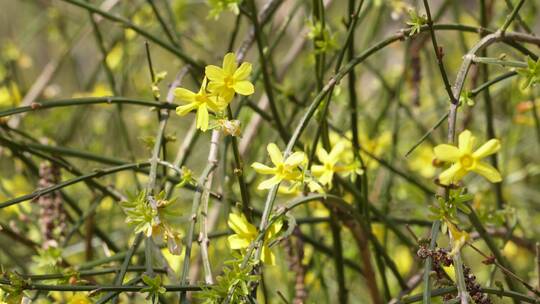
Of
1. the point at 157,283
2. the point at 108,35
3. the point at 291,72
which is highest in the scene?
the point at 108,35

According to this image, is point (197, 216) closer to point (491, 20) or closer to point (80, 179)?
point (80, 179)

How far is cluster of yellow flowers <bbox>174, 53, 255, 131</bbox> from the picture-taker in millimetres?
1007

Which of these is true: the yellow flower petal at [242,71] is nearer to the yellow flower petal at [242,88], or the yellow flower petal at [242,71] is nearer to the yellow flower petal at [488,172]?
the yellow flower petal at [242,88]

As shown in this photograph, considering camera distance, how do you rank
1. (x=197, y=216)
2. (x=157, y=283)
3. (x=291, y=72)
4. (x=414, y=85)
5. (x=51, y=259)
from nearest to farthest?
(x=157, y=283), (x=197, y=216), (x=51, y=259), (x=414, y=85), (x=291, y=72)

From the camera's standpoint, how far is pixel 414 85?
1.76 meters

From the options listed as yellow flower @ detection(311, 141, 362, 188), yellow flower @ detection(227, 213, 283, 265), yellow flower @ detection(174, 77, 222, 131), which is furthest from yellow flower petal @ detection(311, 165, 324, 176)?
yellow flower @ detection(174, 77, 222, 131)

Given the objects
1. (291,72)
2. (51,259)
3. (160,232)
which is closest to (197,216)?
(160,232)

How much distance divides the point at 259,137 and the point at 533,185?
1.31 metres

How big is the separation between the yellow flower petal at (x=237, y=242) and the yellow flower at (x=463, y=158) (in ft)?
0.99

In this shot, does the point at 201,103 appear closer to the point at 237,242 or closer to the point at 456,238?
the point at 237,242

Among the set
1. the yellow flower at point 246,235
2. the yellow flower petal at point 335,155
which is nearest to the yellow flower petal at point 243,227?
the yellow flower at point 246,235

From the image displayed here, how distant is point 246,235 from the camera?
109cm

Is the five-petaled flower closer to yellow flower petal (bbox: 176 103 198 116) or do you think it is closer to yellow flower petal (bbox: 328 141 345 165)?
yellow flower petal (bbox: 328 141 345 165)

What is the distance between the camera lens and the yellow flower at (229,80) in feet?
3.30
